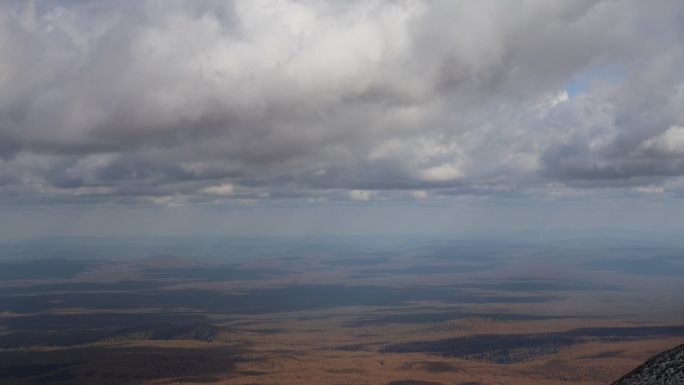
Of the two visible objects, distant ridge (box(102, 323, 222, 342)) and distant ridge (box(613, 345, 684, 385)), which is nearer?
distant ridge (box(613, 345, 684, 385))

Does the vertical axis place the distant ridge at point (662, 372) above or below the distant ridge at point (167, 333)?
above

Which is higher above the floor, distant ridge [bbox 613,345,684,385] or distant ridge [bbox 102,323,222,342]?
distant ridge [bbox 613,345,684,385]

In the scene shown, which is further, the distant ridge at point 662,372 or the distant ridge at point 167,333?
the distant ridge at point 167,333

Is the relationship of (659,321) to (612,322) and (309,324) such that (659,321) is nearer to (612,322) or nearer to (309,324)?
(612,322)

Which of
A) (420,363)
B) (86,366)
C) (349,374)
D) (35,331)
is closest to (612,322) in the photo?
(420,363)
